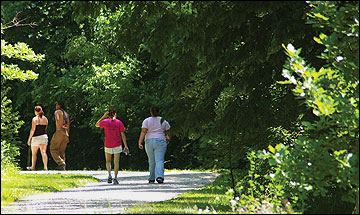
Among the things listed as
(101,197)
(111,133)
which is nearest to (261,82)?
(101,197)

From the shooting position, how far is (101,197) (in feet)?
41.2

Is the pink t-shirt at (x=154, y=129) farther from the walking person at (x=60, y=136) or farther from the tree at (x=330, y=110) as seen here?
the tree at (x=330, y=110)

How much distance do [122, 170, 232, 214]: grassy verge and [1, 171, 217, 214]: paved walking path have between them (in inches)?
12.1

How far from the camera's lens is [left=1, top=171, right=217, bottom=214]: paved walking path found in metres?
10.3

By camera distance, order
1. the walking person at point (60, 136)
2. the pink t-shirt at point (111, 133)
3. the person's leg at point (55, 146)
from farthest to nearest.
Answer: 1. the person's leg at point (55, 146)
2. the walking person at point (60, 136)
3. the pink t-shirt at point (111, 133)

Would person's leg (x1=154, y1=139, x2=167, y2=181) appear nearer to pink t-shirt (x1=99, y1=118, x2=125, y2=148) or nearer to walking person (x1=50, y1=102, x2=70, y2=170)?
pink t-shirt (x1=99, y1=118, x2=125, y2=148)

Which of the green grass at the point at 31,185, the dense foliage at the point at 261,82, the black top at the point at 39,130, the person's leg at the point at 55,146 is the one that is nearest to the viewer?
the dense foliage at the point at 261,82

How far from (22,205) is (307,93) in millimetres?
4632

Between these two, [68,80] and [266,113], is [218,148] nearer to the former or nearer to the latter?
[266,113]

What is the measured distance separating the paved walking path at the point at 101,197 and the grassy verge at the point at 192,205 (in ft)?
1.01

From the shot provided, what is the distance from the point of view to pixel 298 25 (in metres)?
10.9

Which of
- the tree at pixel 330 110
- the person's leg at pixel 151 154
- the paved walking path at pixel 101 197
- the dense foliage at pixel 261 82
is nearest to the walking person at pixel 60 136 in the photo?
the paved walking path at pixel 101 197

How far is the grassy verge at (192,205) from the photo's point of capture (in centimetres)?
971

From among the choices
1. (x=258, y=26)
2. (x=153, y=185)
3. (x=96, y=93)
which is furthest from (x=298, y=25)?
(x=96, y=93)
